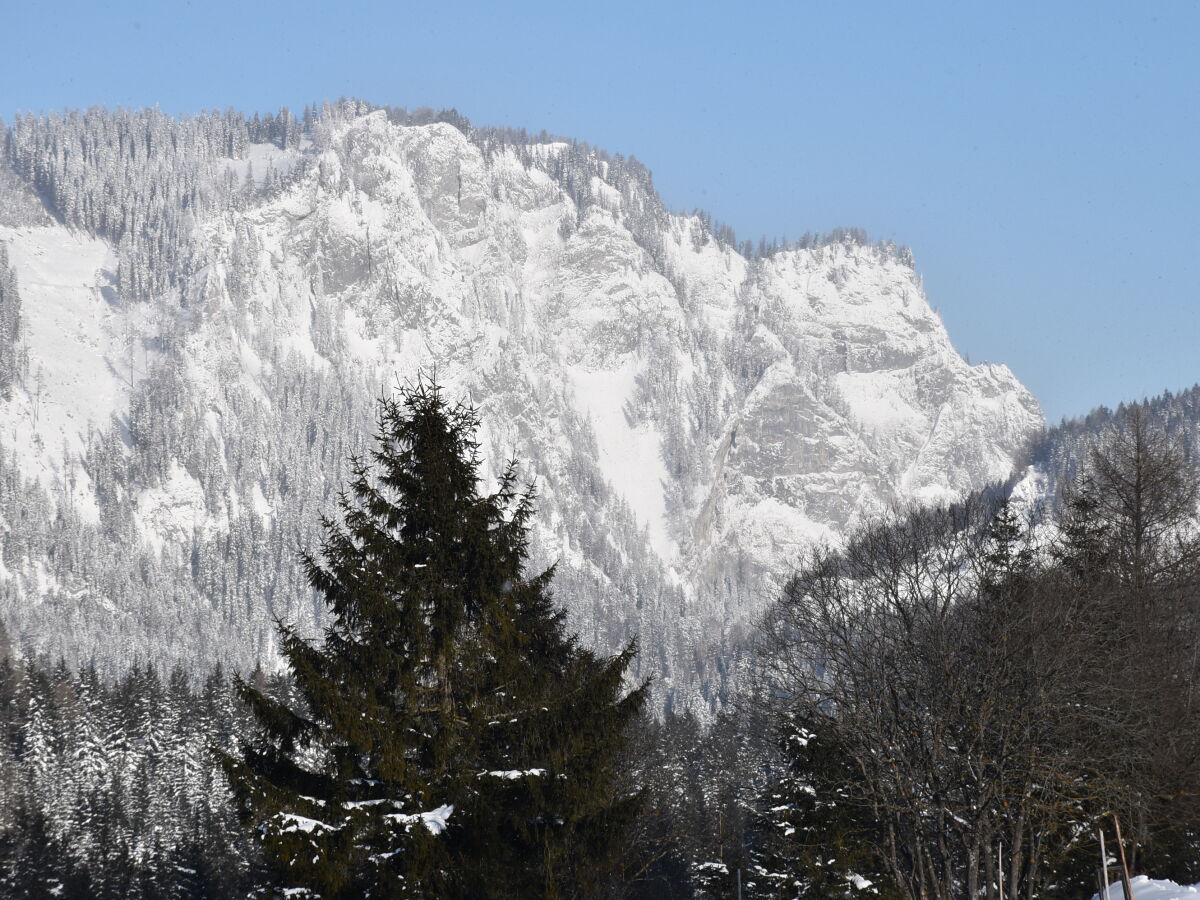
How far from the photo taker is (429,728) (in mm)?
17062

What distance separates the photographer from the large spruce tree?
1636cm

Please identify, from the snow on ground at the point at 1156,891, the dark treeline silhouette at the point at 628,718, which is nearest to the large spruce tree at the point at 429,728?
the dark treeline silhouette at the point at 628,718

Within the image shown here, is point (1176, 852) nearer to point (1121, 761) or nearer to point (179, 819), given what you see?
point (1121, 761)

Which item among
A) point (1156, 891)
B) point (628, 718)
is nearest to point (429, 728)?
point (628, 718)

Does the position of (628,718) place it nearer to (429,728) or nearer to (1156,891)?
(429,728)

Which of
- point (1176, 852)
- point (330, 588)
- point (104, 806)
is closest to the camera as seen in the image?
point (330, 588)

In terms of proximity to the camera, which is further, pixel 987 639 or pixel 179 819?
pixel 179 819

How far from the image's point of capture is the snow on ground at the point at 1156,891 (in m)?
19.4

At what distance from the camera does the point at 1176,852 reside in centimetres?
2633

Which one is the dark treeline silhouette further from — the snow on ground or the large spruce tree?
the snow on ground

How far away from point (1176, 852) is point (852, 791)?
6577 mm

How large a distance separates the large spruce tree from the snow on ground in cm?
832

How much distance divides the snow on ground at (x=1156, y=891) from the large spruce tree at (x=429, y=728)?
8.32m

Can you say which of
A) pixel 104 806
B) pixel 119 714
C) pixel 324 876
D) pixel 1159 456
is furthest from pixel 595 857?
pixel 119 714
